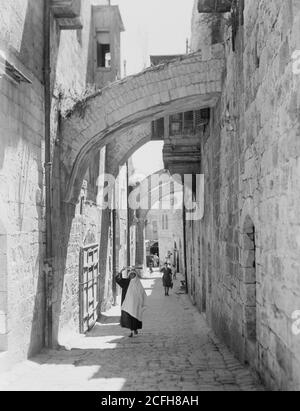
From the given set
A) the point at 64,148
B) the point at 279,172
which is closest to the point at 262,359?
the point at 279,172

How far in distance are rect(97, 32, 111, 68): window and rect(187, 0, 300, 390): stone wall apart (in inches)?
199

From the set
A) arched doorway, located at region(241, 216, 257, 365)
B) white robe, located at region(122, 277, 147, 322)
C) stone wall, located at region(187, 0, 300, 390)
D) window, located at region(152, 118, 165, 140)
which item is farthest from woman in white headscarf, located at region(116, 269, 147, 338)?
window, located at region(152, 118, 165, 140)

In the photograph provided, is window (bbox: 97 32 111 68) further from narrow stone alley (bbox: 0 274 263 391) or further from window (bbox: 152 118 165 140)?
narrow stone alley (bbox: 0 274 263 391)

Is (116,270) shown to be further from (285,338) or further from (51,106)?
(285,338)

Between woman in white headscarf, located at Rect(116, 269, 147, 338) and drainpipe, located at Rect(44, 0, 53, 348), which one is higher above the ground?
drainpipe, located at Rect(44, 0, 53, 348)

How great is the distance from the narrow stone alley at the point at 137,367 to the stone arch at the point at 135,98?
8.86 ft

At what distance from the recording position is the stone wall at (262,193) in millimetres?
3537

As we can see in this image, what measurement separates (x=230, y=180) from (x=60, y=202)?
286 centimetres

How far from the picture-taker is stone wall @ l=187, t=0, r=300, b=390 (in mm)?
3537

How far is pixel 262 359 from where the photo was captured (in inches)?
181

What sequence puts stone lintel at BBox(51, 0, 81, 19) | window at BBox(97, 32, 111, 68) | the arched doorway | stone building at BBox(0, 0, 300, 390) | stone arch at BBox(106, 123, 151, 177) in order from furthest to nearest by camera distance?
stone arch at BBox(106, 123, 151, 177), window at BBox(97, 32, 111, 68), stone lintel at BBox(51, 0, 81, 19), the arched doorway, stone building at BBox(0, 0, 300, 390)

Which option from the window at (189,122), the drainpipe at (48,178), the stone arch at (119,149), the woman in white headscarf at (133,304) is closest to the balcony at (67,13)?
the drainpipe at (48,178)

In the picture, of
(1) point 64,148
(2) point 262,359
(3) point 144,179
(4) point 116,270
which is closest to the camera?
(2) point 262,359

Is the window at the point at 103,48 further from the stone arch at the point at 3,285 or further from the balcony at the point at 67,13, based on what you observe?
the stone arch at the point at 3,285
